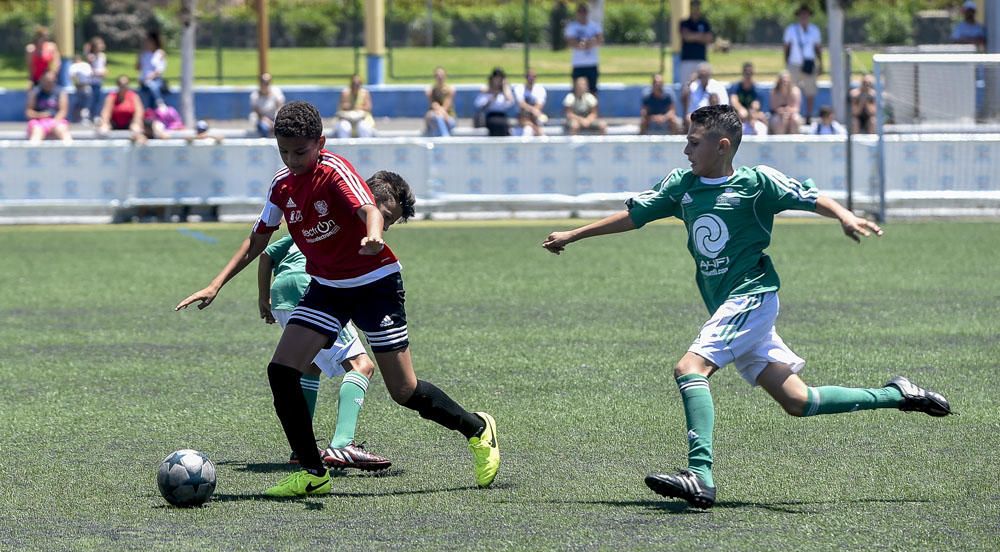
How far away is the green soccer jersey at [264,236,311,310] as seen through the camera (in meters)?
7.33

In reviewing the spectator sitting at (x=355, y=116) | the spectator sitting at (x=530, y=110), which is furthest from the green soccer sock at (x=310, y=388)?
the spectator sitting at (x=530, y=110)

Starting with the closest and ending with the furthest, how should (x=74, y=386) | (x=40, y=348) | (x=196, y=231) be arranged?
(x=74, y=386) → (x=40, y=348) → (x=196, y=231)

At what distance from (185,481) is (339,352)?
1243 millimetres

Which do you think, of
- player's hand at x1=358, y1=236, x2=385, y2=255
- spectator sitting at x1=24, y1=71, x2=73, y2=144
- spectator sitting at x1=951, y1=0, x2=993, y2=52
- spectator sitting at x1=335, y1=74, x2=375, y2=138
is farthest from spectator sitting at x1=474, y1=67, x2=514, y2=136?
player's hand at x1=358, y1=236, x2=385, y2=255

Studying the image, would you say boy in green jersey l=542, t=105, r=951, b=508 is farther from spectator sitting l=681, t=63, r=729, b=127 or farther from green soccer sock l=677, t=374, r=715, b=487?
spectator sitting l=681, t=63, r=729, b=127

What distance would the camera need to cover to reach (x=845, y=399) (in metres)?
6.47

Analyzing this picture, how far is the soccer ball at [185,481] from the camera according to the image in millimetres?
6250

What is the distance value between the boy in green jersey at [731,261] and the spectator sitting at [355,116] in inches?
614

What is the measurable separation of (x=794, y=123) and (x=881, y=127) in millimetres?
2974

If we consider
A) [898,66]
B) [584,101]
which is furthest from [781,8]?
[898,66]

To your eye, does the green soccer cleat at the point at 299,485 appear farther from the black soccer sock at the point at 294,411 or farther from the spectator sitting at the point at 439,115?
the spectator sitting at the point at 439,115

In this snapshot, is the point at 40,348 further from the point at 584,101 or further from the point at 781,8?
the point at 781,8

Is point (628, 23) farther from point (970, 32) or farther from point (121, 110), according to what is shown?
point (121, 110)

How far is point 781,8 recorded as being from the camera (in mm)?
49125
